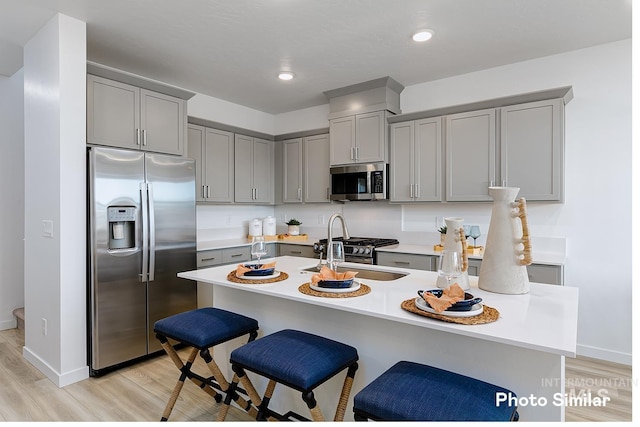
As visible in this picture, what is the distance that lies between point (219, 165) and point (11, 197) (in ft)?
7.02

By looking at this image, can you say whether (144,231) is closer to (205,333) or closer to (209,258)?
(209,258)

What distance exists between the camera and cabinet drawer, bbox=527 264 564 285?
2779 millimetres

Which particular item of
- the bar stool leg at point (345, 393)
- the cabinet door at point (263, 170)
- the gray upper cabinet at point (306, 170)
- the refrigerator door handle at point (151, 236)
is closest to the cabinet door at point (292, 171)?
the gray upper cabinet at point (306, 170)

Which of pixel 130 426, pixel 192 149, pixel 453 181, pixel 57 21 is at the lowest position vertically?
pixel 130 426

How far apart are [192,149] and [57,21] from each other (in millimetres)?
1633

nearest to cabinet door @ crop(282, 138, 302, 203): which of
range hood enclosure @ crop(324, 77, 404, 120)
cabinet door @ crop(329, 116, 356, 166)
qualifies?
cabinet door @ crop(329, 116, 356, 166)

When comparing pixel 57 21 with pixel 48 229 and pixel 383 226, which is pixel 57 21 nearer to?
pixel 48 229

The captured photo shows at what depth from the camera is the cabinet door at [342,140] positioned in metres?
4.06

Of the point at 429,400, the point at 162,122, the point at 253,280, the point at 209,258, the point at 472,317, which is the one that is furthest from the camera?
the point at 209,258

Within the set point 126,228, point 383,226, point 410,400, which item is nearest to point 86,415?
point 126,228

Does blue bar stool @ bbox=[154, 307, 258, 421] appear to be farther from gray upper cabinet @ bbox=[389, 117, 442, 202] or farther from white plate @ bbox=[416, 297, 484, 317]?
gray upper cabinet @ bbox=[389, 117, 442, 202]

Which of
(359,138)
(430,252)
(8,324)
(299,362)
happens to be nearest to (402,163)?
(359,138)

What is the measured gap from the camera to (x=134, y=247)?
2.90 meters

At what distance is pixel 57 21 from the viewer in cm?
250
